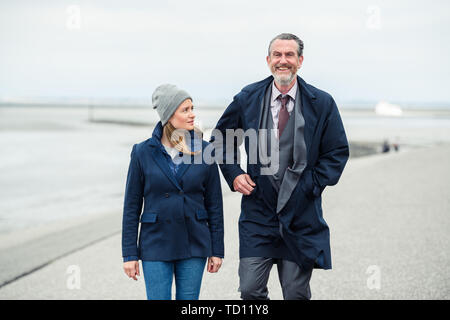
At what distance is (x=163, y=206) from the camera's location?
297 centimetres

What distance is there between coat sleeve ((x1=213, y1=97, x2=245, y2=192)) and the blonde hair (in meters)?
0.23

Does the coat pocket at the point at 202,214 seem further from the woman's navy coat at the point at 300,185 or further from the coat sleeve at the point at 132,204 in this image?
the coat sleeve at the point at 132,204

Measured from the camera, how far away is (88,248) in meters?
7.32

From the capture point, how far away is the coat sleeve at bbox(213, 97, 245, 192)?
3.15 meters

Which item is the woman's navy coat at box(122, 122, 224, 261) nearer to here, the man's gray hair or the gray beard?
the gray beard

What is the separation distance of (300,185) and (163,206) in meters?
0.86

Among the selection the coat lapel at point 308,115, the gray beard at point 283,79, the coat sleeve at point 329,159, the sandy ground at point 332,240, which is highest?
the gray beard at point 283,79

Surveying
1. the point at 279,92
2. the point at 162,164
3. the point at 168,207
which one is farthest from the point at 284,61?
the point at 168,207

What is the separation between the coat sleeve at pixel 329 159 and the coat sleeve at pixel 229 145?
0.46 m

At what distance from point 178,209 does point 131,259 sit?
431mm

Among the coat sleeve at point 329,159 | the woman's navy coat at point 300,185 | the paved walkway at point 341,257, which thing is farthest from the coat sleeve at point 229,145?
the paved walkway at point 341,257

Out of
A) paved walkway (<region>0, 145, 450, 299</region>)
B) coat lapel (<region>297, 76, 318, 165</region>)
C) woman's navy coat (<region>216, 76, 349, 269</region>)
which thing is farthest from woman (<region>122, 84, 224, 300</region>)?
paved walkway (<region>0, 145, 450, 299</region>)

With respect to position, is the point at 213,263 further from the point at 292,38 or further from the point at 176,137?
the point at 292,38

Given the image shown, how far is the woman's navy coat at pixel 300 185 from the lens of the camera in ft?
9.91
